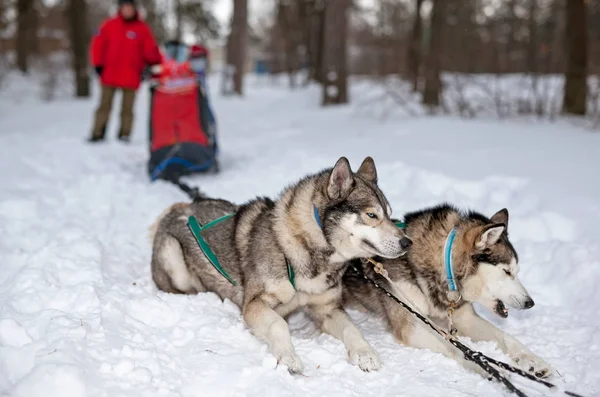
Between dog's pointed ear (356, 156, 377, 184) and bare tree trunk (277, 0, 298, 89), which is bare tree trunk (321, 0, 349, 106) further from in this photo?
bare tree trunk (277, 0, 298, 89)

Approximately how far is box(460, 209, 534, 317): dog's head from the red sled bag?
3.93 m

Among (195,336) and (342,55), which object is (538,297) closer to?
(195,336)

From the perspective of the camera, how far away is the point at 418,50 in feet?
47.3

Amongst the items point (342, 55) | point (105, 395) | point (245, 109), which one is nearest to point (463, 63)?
point (342, 55)

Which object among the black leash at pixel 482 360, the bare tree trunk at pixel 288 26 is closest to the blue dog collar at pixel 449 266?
the black leash at pixel 482 360

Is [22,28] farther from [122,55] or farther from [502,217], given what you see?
[502,217]

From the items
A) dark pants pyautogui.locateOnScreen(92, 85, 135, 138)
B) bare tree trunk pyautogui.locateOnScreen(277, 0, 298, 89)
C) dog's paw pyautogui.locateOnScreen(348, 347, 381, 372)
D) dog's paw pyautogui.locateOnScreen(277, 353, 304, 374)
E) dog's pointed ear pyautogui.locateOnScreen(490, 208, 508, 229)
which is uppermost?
bare tree trunk pyautogui.locateOnScreen(277, 0, 298, 89)

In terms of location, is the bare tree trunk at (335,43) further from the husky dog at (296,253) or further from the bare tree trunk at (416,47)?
the husky dog at (296,253)

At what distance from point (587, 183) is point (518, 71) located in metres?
7.65

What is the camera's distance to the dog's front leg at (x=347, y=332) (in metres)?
2.71

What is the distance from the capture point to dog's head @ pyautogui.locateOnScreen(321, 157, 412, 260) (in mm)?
2834

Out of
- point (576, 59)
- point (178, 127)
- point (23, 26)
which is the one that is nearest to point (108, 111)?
point (178, 127)

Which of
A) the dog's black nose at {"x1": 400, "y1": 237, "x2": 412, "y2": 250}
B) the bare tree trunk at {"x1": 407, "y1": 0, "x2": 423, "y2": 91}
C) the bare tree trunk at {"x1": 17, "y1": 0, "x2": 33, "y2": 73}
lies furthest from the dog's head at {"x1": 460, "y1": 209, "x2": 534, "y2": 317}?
the bare tree trunk at {"x1": 17, "y1": 0, "x2": 33, "y2": 73}

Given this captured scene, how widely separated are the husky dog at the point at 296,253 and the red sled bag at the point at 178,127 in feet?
9.12
